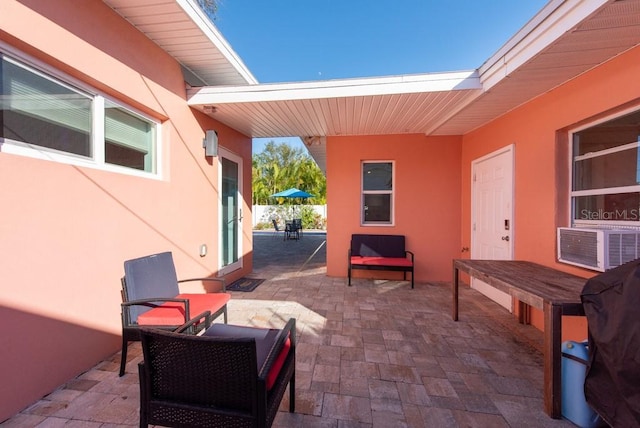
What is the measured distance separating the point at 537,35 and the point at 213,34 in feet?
10.6

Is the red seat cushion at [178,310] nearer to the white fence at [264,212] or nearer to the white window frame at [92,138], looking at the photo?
the white window frame at [92,138]

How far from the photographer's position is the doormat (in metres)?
4.60

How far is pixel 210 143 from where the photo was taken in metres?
4.01

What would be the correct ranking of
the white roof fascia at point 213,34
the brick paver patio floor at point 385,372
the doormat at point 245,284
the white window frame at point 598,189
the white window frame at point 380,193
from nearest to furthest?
1. the brick paver patio floor at point 385,372
2. the white window frame at point 598,189
3. the white roof fascia at point 213,34
4. the doormat at point 245,284
5. the white window frame at point 380,193

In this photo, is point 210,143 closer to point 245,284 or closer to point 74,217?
point 74,217

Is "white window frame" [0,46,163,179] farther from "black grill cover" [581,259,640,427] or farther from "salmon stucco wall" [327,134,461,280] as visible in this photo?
"black grill cover" [581,259,640,427]

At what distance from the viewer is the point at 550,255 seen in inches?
115

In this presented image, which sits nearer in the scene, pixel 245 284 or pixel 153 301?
pixel 153 301

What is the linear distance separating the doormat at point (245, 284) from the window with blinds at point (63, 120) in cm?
250

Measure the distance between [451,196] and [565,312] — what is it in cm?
355

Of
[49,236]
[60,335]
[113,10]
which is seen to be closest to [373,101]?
[113,10]

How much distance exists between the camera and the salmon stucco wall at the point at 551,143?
225cm

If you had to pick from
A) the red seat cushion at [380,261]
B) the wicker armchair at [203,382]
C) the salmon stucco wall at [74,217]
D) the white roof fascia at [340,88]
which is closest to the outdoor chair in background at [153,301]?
the salmon stucco wall at [74,217]

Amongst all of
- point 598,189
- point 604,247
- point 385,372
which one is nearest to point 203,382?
point 385,372
